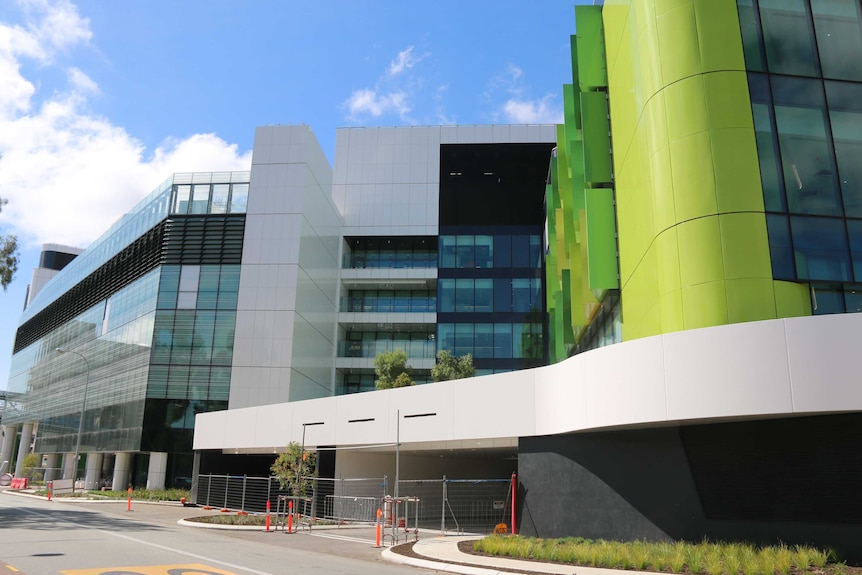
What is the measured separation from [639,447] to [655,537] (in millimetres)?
2269

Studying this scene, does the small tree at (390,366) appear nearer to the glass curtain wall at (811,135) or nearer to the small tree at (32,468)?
the glass curtain wall at (811,135)

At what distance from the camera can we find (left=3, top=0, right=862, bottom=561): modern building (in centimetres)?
1541

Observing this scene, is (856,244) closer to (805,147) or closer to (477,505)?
(805,147)

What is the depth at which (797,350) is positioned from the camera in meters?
14.5

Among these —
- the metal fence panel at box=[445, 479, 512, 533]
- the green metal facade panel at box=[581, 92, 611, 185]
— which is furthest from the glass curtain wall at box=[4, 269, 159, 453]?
the green metal facade panel at box=[581, 92, 611, 185]

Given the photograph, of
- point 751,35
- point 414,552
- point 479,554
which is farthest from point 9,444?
point 751,35

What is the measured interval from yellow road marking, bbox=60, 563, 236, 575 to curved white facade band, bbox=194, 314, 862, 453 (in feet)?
33.3

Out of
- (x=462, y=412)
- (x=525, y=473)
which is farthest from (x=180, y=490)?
(x=525, y=473)

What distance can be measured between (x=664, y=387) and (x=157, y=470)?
142 ft

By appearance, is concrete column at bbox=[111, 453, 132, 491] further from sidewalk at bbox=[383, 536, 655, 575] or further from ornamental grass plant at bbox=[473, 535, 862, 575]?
ornamental grass plant at bbox=[473, 535, 862, 575]

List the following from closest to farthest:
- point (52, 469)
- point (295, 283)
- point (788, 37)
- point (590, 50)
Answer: point (788, 37)
point (590, 50)
point (295, 283)
point (52, 469)

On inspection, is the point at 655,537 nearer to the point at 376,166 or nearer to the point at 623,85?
the point at 623,85

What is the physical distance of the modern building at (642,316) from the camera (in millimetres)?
15406

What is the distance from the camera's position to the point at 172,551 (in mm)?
16594
